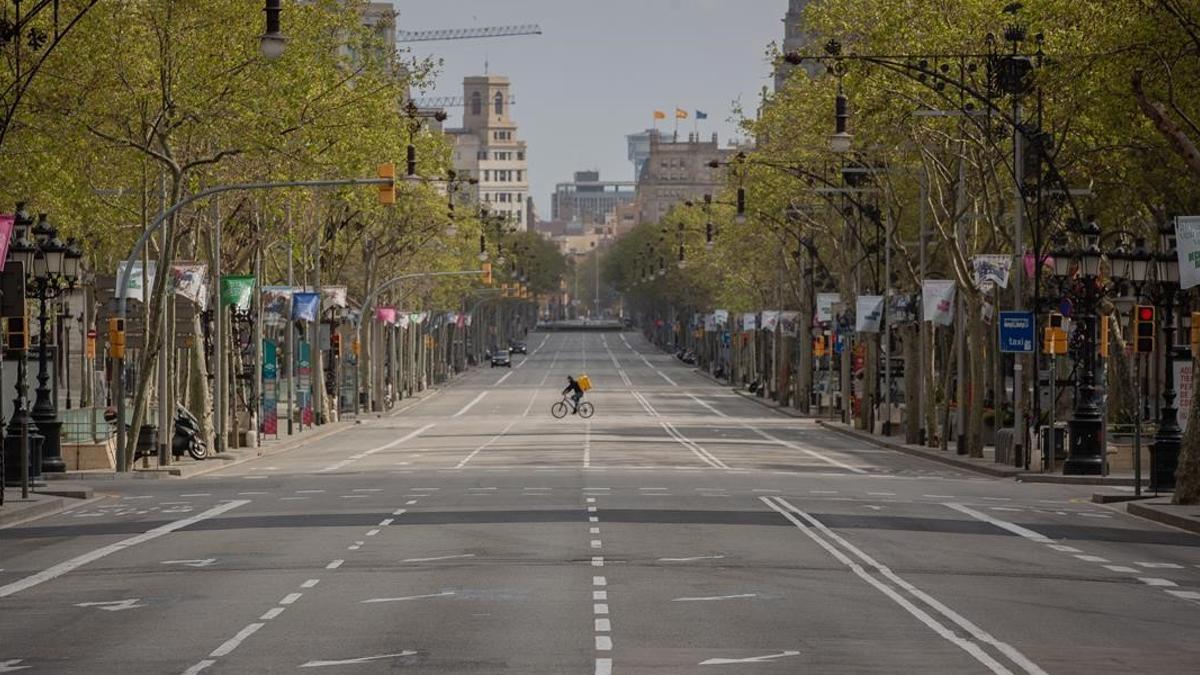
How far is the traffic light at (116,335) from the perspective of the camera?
183 ft

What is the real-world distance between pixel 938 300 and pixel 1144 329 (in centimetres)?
2225

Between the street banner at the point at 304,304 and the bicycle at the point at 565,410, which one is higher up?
the street banner at the point at 304,304

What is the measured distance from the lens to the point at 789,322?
112 m

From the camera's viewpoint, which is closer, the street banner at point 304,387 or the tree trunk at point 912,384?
the tree trunk at point 912,384

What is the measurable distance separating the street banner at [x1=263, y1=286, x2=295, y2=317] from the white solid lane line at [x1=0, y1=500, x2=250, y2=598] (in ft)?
123

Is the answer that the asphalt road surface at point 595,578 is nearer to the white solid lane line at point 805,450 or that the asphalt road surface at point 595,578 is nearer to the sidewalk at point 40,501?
the sidewalk at point 40,501

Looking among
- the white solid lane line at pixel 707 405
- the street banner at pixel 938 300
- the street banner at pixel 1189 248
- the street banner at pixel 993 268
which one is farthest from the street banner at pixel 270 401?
the street banner at pixel 1189 248

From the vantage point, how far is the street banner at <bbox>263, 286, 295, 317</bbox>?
79.0 meters

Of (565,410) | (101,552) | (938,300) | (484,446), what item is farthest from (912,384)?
(101,552)

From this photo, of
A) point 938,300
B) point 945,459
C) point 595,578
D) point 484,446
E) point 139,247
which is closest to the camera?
point 595,578

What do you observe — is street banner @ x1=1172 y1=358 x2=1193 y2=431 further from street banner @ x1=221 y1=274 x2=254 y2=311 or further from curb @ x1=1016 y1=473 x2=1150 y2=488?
street banner @ x1=221 y1=274 x2=254 y2=311

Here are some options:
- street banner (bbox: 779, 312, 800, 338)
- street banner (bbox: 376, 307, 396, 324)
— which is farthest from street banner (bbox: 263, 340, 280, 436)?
street banner (bbox: 779, 312, 800, 338)

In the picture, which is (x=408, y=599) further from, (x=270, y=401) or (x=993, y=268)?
(x=270, y=401)

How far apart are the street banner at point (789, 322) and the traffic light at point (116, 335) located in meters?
58.0
